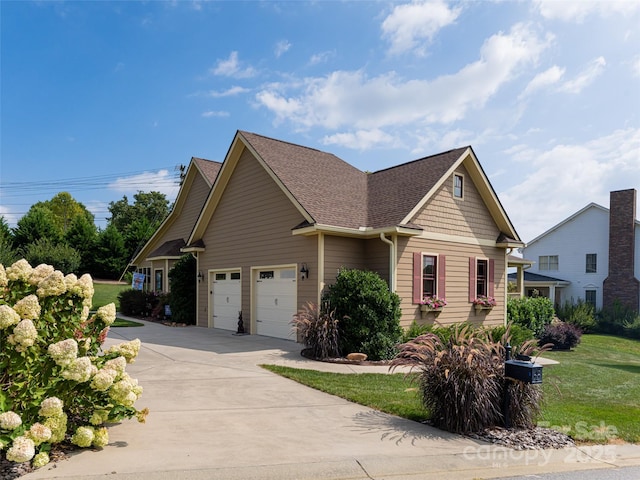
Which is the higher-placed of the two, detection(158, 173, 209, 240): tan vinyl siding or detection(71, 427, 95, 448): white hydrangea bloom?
detection(158, 173, 209, 240): tan vinyl siding

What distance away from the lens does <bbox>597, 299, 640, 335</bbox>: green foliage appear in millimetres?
27609

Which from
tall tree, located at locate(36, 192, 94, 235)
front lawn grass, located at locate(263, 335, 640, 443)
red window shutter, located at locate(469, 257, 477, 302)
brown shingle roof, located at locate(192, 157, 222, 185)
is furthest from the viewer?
tall tree, located at locate(36, 192, 94, 235)

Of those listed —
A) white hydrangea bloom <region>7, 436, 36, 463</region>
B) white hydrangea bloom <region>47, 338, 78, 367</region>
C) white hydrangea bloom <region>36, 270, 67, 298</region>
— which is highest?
white hydrangea bloom <region>36, 270, 67, 298</region>

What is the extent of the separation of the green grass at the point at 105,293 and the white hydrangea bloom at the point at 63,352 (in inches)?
1052

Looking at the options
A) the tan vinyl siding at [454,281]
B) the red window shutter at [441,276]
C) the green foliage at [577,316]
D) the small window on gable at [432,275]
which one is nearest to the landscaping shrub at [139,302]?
the tan vinyl siding at [454,281]

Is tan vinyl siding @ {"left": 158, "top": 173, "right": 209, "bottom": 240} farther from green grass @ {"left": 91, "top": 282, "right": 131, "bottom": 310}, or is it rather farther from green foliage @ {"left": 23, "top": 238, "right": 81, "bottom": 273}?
green foliage @ {"left": 23, "top": 238, "right": 81, "bottom": 273}

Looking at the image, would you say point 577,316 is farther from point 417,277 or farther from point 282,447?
point 282,447

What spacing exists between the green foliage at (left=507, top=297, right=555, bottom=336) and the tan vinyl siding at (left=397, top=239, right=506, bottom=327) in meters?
1.22

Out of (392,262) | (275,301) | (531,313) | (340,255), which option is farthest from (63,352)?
(531,313)

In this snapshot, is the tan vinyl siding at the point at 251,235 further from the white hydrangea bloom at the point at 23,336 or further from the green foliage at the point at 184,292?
the white hydrangea bloom at the point at 23,336

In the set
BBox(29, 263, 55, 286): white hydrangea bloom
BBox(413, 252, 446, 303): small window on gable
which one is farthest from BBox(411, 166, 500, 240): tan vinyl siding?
BBox(29, 263, 55, 286): white hydrangea bloom

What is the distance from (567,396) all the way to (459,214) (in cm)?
768

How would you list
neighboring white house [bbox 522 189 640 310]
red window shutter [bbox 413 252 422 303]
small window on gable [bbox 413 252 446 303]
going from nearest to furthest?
red window shutter [bbox 413 252 422 303]
small window on gable [bbox 413 252 446 303]
neighboring white house [bbox 522 189 640 310]

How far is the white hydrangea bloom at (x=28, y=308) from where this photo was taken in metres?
4.69
